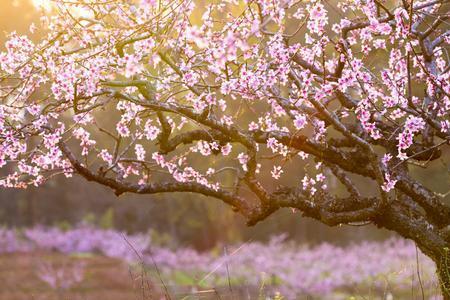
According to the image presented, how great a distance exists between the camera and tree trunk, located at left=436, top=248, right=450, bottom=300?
5523 mm

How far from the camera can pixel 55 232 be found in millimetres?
21859

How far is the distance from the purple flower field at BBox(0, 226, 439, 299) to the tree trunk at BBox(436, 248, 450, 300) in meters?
8.35

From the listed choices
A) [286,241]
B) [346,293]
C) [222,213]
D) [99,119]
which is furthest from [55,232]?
[346,293]

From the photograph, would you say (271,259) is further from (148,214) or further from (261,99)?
(261,99)

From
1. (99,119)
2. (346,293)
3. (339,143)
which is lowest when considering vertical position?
(346,293)

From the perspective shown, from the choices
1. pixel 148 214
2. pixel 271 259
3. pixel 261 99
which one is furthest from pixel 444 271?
pixel 148 214

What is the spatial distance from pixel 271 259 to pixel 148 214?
6490mm

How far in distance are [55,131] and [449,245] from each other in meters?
3.79

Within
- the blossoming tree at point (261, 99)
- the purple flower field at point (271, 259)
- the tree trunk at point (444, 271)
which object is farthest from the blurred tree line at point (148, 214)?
the tree trunk at point (444, 271)

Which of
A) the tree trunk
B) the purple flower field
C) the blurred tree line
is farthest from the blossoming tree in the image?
the blurred tree line

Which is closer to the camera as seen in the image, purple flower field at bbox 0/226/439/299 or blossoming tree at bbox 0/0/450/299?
blossoming tree at bbox 0/0/450/299

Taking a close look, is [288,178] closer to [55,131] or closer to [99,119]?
[99,119]

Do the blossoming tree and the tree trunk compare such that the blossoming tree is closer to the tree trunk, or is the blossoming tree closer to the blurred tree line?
the tree trunk

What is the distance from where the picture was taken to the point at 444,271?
5.56m
